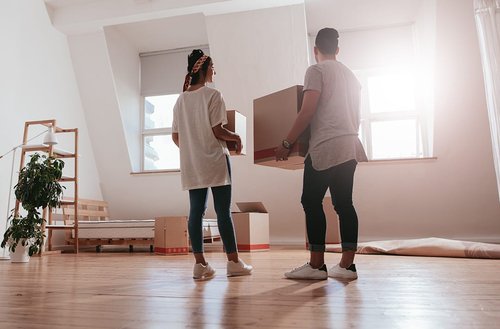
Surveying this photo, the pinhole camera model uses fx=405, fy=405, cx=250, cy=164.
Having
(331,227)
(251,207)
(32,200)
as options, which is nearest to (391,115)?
(331,227)

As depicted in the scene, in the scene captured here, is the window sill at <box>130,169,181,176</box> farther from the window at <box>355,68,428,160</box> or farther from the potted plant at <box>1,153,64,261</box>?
the window at <box>355,68,428,160</box>

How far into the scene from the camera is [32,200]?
10.2ft

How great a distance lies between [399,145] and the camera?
14.5ft

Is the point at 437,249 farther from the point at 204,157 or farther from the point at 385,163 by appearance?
the point at 204,157

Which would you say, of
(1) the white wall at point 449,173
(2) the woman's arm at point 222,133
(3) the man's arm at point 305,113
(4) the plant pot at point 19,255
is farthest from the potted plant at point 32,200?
(1) the white wall at point 449,173

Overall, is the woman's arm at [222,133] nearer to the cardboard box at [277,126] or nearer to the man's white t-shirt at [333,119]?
the cardboard box at [277,126]

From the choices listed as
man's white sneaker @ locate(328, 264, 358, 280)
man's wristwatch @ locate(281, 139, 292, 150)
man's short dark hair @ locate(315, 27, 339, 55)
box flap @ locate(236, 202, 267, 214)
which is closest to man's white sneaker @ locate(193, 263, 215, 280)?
man's white sneaker @ locate(328, 264, 358, 280)

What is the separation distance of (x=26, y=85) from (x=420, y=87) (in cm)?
396

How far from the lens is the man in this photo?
1.72 m

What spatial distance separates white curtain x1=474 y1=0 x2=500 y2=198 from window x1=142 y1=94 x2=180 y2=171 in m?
3.33

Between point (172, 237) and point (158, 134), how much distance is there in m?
→ 1.86

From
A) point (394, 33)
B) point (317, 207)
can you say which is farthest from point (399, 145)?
point (317, 207)

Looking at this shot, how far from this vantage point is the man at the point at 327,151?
1.72 m

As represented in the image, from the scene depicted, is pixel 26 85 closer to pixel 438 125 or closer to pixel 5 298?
pixel 5 298
